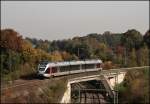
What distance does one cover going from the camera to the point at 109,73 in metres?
79.5

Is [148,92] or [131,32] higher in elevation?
[131,32]

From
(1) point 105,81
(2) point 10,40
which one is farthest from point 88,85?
(2) point 10,40

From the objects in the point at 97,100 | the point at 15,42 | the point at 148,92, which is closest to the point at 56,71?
the point at 97,100

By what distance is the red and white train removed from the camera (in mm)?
62875

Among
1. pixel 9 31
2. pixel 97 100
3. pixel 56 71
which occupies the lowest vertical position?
pixel 97 100

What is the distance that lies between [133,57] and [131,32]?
26.4 meters

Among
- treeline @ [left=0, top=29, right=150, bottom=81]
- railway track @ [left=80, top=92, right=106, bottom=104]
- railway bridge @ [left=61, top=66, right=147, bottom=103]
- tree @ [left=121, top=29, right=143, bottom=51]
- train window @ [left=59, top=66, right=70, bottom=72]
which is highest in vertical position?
tree @ [left=121, top=29, right=143, bottom=51]

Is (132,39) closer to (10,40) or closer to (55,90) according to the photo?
(10,40)

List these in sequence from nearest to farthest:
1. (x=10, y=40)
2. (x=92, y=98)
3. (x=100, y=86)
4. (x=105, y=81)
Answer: (x=92, y=98), (x=105, y=81), (x=100, y=86), (x=10, y=40)

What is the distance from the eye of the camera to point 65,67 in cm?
6988

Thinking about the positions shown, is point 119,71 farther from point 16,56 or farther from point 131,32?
point 131,32

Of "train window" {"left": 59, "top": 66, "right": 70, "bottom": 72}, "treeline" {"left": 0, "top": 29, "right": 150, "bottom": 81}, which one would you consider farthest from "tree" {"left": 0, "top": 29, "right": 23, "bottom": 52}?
"train window" {"left": 59, "top": 66, "right": 70, "bottom": 72}

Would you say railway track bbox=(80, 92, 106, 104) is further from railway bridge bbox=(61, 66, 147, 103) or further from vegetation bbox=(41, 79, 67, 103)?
vegetation bbox=(41, 79, 67, 103)

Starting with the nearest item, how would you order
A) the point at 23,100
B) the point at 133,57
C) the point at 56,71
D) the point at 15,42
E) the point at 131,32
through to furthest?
the point at 23,100 → the point at 56,71 → the point at 15,42 → the point at 133,57 → the point at 131,32
